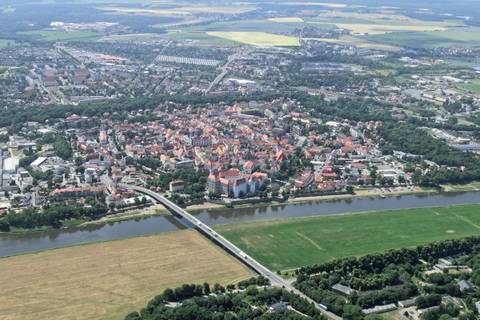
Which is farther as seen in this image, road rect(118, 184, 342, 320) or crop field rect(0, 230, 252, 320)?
road rect(118, 184, 342, 320)

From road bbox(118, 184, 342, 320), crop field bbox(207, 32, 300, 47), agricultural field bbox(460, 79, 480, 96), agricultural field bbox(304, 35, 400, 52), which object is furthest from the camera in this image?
crop field bbox(207, 32, 300, 47)

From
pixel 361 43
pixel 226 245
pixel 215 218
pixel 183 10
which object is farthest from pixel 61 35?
pixel 226 245

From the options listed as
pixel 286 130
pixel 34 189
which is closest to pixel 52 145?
pixel 34 189

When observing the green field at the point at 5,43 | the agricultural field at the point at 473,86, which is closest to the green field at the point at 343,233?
the agricultural field at the point at 473,86

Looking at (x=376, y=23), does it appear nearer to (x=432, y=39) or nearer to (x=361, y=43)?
(x=432, y=39)

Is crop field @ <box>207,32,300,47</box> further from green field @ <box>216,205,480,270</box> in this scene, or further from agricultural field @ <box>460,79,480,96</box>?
green field @ <box>216,205,480,270</box>

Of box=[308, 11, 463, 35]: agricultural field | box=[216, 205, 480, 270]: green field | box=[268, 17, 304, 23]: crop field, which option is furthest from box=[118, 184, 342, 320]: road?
box=[268, 17, 304, 23]: crop field
